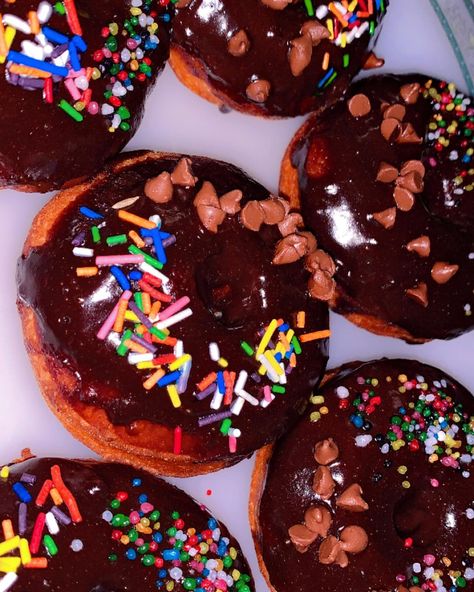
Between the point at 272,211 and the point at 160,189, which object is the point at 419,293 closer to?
the point at 272,211

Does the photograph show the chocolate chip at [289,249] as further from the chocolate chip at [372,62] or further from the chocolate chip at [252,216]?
the chocolate chip at [372,62]

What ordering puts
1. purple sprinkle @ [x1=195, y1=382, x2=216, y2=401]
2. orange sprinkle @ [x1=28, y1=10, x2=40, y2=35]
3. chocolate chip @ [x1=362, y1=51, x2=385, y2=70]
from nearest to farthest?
orange sprinkle @ [x1=28, y1=10, x2=40, y2=35] < purple sprinkle @ [x1=195, y1=382, x2=216, y2=401] < chocolate chip @ [x1=362, y1=51, x2=385, y2=70]

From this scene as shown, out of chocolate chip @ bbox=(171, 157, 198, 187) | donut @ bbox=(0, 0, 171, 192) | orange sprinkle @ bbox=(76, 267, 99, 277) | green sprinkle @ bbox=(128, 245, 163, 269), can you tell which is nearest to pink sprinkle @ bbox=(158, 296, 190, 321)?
green sprinkle @ bbox=(128, 245, 163, 269)

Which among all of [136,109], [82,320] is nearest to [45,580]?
[82,320]

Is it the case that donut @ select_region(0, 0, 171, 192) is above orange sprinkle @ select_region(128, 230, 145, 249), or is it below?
above

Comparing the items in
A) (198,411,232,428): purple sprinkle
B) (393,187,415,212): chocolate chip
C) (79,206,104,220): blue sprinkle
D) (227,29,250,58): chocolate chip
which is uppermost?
(227,29,250,58): chocolate chip

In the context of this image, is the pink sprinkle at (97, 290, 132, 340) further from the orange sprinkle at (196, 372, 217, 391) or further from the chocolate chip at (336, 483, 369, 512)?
the chocolate chip at (336, 483, 369, 512)

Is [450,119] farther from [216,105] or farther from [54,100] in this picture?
[54,100]
